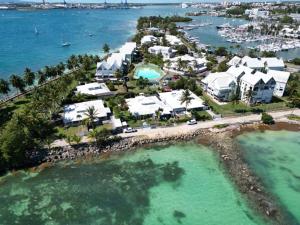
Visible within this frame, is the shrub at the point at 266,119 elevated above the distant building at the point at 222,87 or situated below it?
below

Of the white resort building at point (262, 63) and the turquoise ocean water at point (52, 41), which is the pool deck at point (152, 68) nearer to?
the white resort building at point (262, 63)

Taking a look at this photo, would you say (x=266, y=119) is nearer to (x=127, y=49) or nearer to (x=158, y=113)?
(x=158, y=113)

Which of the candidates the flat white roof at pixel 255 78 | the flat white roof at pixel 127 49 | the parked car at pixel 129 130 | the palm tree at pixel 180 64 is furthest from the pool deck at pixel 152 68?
the parked car at pixel 129 130

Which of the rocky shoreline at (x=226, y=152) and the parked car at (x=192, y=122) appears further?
the parked car at (x=192, y=122)

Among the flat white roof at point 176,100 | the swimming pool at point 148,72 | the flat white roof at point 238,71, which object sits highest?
the flat white roof at point 238,71

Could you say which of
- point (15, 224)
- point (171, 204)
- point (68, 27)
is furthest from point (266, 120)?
point (68, 27)

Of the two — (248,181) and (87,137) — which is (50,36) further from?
(248,181)
